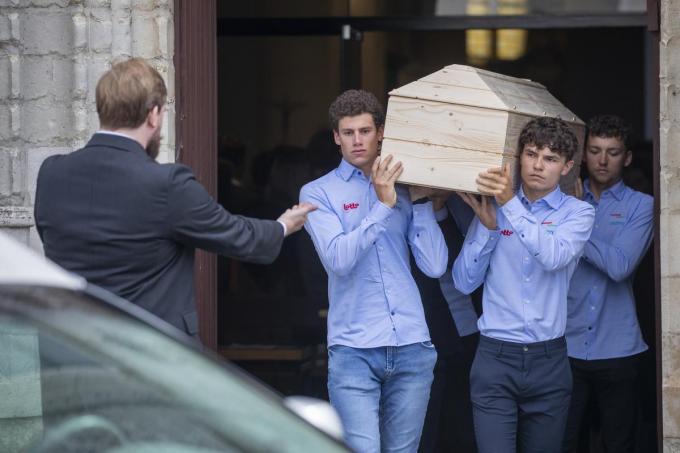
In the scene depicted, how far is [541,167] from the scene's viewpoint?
5.96m

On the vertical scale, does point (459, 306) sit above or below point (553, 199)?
below

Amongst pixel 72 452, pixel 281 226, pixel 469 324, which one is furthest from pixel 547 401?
pixel 72 452

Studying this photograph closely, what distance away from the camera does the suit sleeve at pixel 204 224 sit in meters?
4.37

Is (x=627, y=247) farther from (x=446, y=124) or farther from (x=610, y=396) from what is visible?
(x=446, y=124)

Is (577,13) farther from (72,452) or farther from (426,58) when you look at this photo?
(72,452)

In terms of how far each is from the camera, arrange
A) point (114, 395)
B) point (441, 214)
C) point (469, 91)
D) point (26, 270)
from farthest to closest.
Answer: point (441, 214) → point (469, 91) → point (26, 270) → point (114, 395)

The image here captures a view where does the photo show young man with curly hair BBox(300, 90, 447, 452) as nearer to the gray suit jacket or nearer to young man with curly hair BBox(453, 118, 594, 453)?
young man with curly hair BBox(453, 118, 594, 453)

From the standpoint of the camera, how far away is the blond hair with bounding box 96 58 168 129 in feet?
14.5

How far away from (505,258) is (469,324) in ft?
3.64

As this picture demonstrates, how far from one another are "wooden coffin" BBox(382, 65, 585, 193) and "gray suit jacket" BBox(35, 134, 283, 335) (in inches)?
58.1

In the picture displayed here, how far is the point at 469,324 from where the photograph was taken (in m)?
7.13

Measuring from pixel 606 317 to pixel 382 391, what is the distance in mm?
1497

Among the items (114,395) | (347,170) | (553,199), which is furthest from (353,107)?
(114,395)

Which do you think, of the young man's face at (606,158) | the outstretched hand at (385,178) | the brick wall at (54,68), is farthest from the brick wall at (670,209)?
the brick wall at (54,68)
